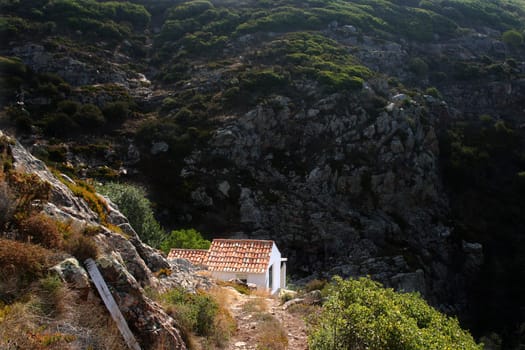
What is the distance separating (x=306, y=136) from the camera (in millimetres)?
37375

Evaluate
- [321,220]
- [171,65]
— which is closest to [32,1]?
[171,65]

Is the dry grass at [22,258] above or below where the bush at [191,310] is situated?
above

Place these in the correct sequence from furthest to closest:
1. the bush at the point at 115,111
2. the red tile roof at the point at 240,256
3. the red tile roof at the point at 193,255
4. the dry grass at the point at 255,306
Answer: the bush at the point at 115,111, the red tile roof at the point at 193,255, the red tile roof at the point at 240,256, the dry grass at the point at 255,306

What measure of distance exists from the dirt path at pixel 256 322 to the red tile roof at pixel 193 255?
6087mm

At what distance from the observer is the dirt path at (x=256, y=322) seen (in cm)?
959

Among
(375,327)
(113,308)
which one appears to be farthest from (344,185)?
(113,308)

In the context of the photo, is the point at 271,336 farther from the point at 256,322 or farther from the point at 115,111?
the point at 115,111

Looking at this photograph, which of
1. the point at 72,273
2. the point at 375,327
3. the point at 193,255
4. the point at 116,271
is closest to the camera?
the point at 72,273

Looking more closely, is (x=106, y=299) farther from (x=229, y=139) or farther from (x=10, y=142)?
(x=229, y=139)

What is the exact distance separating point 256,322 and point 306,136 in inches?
1087

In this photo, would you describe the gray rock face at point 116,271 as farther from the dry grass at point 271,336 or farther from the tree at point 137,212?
the tree at point 137,212

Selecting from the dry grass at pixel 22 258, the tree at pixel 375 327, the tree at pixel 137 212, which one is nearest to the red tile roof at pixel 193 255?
the tree at pixel 137 212

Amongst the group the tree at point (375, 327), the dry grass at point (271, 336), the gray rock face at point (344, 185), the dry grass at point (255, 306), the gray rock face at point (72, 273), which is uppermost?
the gray rock face at point (72, 273)

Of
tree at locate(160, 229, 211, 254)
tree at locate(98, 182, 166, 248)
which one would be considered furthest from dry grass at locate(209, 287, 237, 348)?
tree at locate(98, 182, 166, 248)
